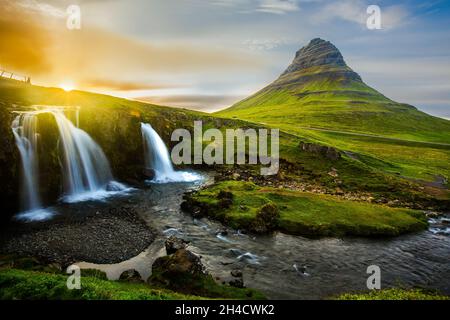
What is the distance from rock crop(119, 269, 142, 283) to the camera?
2364 cm

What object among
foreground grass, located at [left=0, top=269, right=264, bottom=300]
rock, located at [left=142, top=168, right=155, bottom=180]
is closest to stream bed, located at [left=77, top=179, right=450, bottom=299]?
foreground grass, located at [left=0, top=269, right=264, bottom=300]

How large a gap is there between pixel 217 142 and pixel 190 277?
2960 inches

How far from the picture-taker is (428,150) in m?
127

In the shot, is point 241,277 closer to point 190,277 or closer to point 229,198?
point 190,277

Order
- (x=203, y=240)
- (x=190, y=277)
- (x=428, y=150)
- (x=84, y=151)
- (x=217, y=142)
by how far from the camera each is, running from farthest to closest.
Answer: (x=428, y=150) < (x=217, y=142) < (x=84, y=151) < (x=203, y=240) < (x=190, y=277)

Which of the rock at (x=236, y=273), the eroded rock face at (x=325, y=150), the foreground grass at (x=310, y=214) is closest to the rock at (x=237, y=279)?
the rock at (x=236, y=273)

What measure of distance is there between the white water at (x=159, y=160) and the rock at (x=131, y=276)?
126 feet

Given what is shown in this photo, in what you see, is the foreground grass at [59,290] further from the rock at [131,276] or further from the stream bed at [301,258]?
the stream bed at [301,258]

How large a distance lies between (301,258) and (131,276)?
15993 millimetres

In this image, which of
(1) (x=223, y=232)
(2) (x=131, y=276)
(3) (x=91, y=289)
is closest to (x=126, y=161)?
(1) (x=223, y=232)

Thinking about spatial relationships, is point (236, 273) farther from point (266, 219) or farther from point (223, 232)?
point (266, 219)

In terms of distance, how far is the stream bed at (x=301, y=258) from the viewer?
25859 mm
